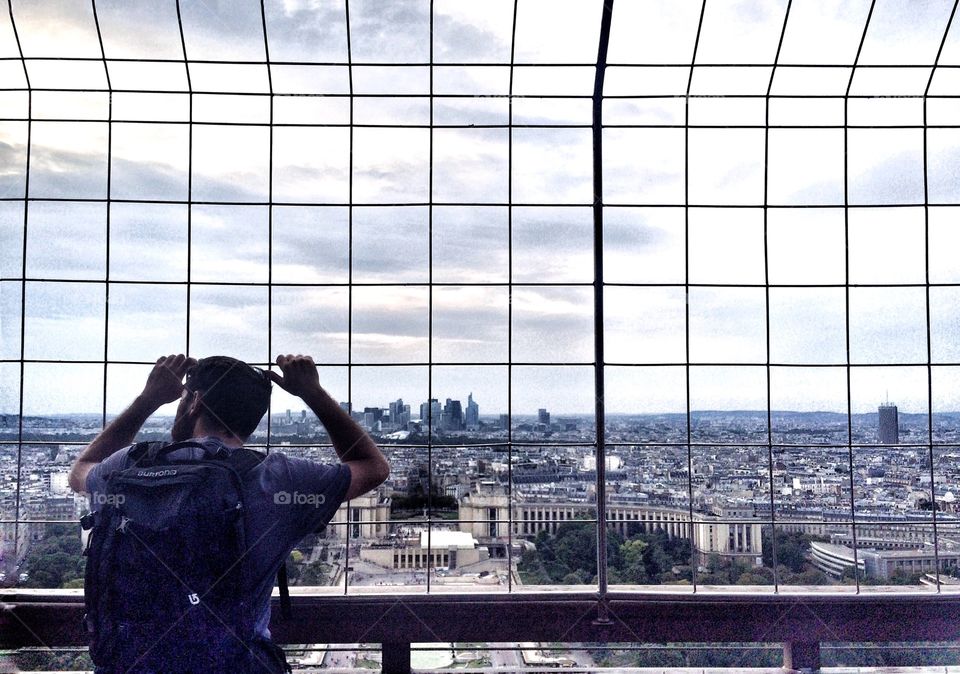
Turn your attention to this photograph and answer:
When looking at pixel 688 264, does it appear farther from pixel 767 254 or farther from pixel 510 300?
pixel 510 300

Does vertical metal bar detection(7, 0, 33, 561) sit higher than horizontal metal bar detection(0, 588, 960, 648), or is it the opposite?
vertical metal bar detection(7, 0, 33, 561)

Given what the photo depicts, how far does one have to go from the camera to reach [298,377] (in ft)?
7.55

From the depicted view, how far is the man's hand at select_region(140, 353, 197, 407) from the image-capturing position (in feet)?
8.04

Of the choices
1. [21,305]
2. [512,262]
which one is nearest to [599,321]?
[512,262]

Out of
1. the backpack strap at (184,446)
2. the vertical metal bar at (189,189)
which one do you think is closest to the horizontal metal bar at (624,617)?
the vertical metal bar at (189,189)

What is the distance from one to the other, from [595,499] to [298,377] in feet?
10.8

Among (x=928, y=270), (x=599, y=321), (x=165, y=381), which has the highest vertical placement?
(x=928, y=270)

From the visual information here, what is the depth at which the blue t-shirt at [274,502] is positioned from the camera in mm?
1917

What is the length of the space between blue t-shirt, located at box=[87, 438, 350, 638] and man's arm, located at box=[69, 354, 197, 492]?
180mm

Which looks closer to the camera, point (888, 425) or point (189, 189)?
point (189, 189)

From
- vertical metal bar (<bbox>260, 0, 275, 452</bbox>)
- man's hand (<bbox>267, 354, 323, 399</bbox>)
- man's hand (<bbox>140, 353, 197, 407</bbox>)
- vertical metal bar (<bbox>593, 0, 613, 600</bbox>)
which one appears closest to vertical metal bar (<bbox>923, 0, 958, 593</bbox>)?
vertical metal bar (<bbox>593, 0, 613, 600</bbox>)

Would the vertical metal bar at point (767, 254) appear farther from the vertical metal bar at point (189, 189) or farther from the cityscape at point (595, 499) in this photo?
the vertical metal bar at point (189, 189)

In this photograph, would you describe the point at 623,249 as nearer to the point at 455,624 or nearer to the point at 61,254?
the point at 455,624

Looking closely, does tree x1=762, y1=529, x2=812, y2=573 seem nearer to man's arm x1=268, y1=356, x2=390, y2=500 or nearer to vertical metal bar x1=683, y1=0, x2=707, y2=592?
vertical metal bar x1=683, y1=0, x2=707, y2=592
